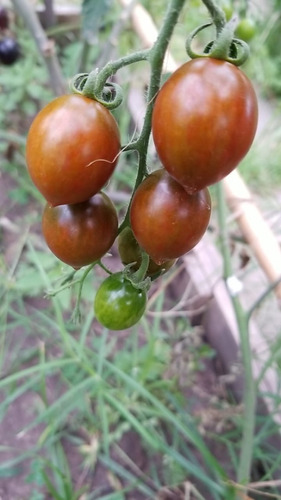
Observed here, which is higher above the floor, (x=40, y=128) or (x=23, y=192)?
(x=40, y=128)

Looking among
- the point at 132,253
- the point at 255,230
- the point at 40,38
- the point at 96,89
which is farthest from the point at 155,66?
the point at 40,38

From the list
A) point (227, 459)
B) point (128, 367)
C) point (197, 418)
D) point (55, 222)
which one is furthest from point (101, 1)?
point (227, 459)

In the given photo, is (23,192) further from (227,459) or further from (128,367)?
(227,459)

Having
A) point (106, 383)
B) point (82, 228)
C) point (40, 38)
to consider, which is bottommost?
point (106, 383)

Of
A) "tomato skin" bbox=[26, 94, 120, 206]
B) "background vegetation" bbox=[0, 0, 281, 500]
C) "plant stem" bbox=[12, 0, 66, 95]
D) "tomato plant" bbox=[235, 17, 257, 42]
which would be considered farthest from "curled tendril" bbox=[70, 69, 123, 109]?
"plant stem" bbox=[12, 0, 66, 95]

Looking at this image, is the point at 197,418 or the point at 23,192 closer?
the point at 197,418

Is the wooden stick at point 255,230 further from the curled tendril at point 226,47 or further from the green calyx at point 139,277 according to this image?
the curled tendril at point 226,47

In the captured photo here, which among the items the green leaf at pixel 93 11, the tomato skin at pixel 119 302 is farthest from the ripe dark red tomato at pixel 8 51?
the tomato skin at pixel 119 302

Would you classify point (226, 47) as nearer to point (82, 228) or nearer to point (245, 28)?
point (82, 228)
